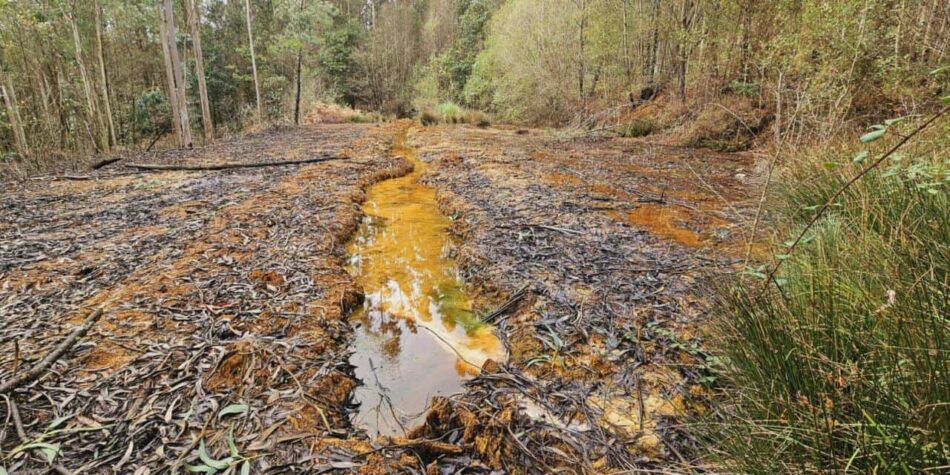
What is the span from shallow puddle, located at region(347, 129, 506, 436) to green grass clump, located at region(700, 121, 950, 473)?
1392mm

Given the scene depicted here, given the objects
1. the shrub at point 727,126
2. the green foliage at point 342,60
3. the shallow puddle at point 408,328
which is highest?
the green foliage at point 342,60

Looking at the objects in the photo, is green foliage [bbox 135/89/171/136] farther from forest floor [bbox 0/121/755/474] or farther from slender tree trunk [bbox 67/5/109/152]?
forest floor [bbox 0/121/755/474]

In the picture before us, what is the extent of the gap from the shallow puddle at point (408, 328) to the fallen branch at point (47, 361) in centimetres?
141

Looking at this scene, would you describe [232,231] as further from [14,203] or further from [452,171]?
[452,171]

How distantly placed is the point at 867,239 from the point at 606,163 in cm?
716

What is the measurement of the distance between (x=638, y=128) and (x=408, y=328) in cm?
1171

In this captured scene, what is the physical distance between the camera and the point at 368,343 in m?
2.86

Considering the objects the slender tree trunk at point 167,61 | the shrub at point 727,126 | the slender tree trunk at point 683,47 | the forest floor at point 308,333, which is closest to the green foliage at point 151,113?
the slender tree trunk at point 167,61

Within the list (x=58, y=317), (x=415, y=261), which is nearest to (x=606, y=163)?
(x=415, y=261)

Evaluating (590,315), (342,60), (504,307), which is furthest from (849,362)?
(342,60)

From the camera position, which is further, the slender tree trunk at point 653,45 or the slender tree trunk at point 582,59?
the slender tree trunk at point 582,59

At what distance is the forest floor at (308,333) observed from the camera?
1.73 m

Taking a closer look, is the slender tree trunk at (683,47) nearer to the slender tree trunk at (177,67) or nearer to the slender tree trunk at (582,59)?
the slender tree trunk at (582,59)

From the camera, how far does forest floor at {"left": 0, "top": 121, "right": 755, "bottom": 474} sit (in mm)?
1734
